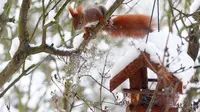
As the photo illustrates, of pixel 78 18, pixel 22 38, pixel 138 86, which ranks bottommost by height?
pixel 138 86

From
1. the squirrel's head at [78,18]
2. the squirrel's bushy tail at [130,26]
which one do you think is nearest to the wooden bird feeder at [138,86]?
the squirrel's bushy tail at [130,26]

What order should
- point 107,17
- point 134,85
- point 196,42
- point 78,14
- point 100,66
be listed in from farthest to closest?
point 196,42 < point 78,14 < point 100,66 < point 107,17 < point 134,85

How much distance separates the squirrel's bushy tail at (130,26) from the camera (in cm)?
145

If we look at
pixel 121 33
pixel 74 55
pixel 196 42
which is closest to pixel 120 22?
pixel 121 33

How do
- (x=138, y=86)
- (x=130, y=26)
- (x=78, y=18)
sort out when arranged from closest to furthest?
(x=138, y=86), (x=130, y=26), (x=78, y=18)

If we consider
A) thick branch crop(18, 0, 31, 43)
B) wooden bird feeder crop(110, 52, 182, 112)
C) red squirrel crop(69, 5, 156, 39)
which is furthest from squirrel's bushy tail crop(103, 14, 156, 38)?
thick branch crop(18, 0, 31, 43)

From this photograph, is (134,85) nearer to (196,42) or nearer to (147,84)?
(147,84)

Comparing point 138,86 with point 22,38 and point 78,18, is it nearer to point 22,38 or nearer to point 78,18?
point 22,38

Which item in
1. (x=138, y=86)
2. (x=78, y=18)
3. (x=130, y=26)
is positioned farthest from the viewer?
(x=78, y=18)

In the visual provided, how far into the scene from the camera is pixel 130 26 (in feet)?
4.80

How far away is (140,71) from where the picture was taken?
1.34 metres

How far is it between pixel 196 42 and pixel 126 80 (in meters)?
0.92

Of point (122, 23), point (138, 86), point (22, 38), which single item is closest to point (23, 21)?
point (22, 38)

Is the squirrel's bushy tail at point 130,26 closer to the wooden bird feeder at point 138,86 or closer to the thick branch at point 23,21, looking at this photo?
the wooden bird feeder at point 138,86
